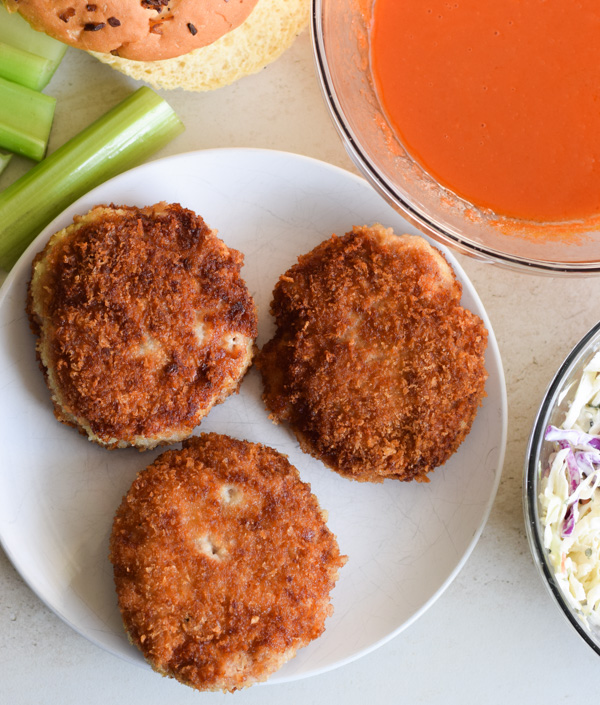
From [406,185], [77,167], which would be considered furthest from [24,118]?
[406,185]

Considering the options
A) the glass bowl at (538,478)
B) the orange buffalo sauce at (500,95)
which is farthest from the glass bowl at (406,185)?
the glass bowl at (538,478)

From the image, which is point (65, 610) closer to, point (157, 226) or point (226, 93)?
point (157, 226)

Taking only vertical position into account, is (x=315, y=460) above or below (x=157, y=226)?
below

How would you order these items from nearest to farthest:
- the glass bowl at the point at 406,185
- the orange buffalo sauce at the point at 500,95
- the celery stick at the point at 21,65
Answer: the orange buffalo sauce at the point at 500,95 → the glass bowl at the point at 406,185 → the celery stick at the point at 21,65

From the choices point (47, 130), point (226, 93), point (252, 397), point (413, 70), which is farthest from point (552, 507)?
point (47, 130)

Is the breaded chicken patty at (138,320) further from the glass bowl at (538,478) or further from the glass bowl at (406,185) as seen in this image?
the glass bowl at (538,478)

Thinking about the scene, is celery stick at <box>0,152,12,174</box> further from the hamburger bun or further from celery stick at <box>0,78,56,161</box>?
the hamburger bun

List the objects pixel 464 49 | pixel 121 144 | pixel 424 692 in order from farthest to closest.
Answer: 1. pixel 424 692
2. pixel 121 144
3. pixel 464 49
